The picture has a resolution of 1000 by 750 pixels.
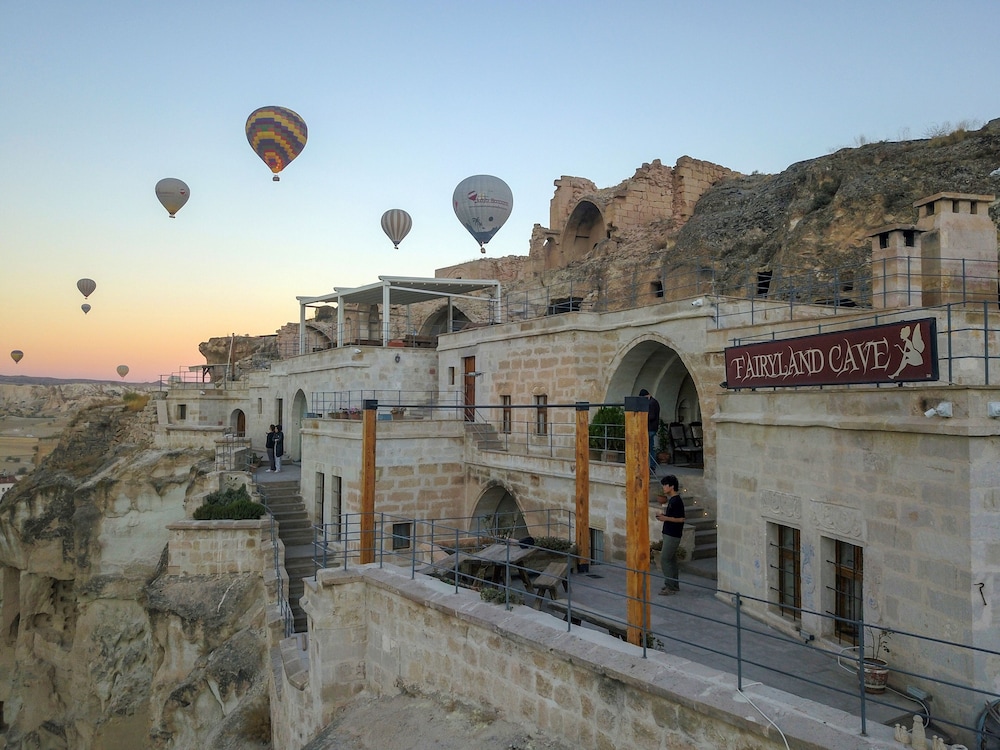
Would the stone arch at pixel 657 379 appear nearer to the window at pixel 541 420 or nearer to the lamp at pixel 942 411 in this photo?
the window at pixel 541 420

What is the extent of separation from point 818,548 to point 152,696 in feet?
50.2

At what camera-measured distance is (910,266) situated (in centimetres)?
1361

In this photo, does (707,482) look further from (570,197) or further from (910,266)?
(570,197)

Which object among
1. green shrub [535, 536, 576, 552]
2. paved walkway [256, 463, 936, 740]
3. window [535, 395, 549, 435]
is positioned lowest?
paved walkway [256, 463, 936, 740]

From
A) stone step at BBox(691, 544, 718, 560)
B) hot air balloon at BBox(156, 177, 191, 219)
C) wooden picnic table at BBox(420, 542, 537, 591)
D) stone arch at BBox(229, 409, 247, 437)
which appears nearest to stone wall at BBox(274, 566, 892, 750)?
wooden picnic table at BBox(420, 542, 537, 591)

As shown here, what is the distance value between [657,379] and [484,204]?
1539 cm

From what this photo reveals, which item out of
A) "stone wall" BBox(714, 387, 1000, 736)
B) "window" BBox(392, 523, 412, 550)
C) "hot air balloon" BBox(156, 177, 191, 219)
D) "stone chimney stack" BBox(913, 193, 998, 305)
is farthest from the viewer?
"hot air balloon" BBox(156, 177, 191, 219)

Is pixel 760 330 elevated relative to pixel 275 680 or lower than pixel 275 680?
elevated

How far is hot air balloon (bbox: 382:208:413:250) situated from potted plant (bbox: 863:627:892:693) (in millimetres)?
32140

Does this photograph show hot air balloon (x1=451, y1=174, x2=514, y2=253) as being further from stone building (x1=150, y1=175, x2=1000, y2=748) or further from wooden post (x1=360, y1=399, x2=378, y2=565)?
wooden post (x1=360, y1=399, x2=378, y2=565)

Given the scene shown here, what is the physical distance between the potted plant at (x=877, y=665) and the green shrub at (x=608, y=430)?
25.2ft

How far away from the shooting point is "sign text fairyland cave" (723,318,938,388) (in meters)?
6.91

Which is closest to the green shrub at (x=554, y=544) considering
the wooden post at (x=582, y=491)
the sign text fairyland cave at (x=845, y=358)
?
the wooden post at (x=582, y=491)

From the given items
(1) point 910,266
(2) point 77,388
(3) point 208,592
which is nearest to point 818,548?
(1) point 910,266
